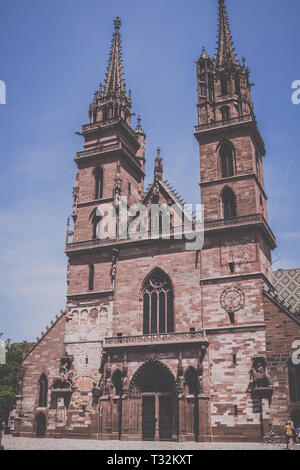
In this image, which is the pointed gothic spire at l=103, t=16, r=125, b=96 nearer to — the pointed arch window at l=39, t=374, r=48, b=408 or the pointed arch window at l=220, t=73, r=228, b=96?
the pointed arch window at l=220, t=73, r=228, b=96

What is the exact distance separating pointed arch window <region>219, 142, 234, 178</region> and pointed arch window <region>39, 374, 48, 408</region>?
1889cm

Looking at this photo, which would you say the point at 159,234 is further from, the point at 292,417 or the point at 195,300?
the point at 292,417

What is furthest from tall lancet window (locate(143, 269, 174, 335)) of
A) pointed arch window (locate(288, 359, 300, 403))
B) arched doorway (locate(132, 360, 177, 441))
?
pointed arch window (locate(288, 359, 300, 403))

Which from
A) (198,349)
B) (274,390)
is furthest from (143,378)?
(274,390)

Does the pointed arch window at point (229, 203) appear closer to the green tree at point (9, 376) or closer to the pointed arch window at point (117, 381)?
the pointed arch window at point (117, 381)

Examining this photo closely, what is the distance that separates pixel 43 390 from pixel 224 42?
3020 centimetres

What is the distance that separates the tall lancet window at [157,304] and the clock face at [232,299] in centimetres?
367

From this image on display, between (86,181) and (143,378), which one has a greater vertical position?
(86,181)

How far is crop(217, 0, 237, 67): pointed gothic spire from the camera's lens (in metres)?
39.2

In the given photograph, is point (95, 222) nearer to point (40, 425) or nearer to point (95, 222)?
point (95, 222)

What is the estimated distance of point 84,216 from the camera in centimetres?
3800

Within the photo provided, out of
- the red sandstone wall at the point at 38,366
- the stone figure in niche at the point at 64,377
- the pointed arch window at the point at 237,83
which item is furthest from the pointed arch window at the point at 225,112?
the stone figure in niche at the point at 64,377
